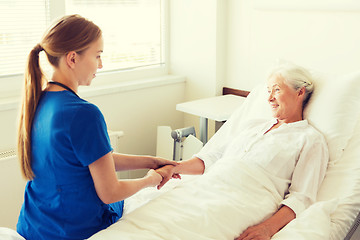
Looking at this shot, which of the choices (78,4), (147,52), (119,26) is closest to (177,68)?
(147,52)

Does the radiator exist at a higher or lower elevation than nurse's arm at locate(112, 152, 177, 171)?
lower

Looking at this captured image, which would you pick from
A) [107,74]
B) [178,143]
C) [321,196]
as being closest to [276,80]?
[321,196]

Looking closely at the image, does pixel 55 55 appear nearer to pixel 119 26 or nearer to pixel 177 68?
pixel 119 26

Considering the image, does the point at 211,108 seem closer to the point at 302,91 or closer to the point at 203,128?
the point at 203,128

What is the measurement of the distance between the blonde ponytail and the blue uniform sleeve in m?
→ 0.18

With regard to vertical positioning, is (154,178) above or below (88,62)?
below

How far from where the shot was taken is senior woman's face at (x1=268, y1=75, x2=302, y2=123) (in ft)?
6.40

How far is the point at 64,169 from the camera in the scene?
142cm

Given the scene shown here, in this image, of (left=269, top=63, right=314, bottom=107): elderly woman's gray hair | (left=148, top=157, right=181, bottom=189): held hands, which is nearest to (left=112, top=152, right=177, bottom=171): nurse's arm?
(left=148, top=157, right=181, bottom=189): held hands

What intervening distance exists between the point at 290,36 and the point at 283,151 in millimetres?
1031

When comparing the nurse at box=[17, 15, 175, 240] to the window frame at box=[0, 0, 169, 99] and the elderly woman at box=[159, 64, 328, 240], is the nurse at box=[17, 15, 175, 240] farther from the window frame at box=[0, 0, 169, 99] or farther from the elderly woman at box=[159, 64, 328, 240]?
the window frame at box=[0, 0, 169, 99]

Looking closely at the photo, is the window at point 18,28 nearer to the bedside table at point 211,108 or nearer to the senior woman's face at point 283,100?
the bedside table at point 211,108

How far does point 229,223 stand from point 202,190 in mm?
206

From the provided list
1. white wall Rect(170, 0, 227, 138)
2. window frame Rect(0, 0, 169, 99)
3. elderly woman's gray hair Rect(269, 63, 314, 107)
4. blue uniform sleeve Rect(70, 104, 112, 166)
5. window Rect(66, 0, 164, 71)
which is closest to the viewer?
blue uniform sleeve Rect(70, 104, 112, 166)
